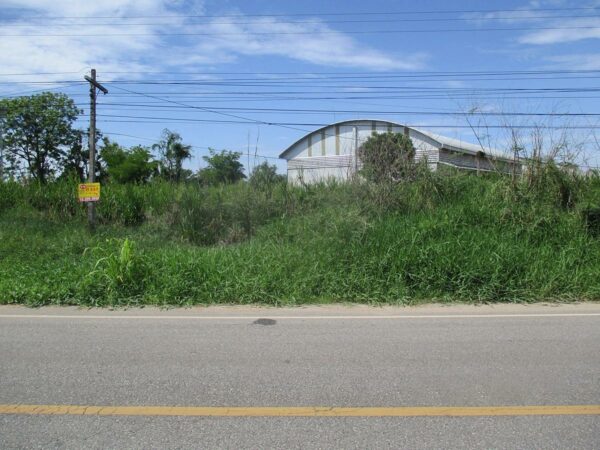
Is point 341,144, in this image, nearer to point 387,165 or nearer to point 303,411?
point 387,165

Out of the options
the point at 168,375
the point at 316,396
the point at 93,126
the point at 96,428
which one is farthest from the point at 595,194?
the point at 93,126

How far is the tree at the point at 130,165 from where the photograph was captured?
1321 inches

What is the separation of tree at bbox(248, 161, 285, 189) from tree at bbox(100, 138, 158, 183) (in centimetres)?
2037

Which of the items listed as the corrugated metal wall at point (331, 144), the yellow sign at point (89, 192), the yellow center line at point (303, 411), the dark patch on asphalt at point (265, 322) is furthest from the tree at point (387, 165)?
the corrugated metal wall at point (331, 144)

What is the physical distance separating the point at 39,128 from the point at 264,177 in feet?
102

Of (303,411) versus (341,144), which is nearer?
(303,411)

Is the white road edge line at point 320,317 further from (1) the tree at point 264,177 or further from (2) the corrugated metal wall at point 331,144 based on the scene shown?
(2) the corrugated metal wall at point 331,144

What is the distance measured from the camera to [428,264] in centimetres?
873

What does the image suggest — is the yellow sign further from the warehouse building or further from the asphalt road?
the warehouse building

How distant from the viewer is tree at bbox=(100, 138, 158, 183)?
3356 centimetres

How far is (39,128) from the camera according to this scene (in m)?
37.8

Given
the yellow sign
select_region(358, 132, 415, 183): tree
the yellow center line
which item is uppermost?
select_region(358, 132, 415, 183): tree

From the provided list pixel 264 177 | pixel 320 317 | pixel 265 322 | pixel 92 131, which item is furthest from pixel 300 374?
pixel 92 131

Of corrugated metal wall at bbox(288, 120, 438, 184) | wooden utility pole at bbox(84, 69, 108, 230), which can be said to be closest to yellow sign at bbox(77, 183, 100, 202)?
wooden utility pole at bbox(84, 69, 108, 230)
